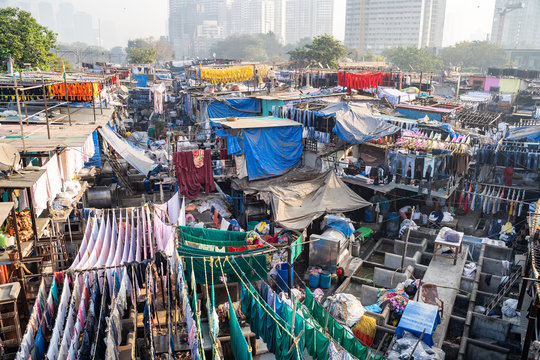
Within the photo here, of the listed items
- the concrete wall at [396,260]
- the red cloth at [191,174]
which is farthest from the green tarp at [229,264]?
the red cloth at [191,174]

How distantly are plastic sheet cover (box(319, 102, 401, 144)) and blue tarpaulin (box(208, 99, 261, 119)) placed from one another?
8.77m

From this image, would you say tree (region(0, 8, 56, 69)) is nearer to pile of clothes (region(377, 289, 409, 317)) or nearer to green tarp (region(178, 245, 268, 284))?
green tarp (region(178, 245, 268, 284))

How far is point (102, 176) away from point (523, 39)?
169410 mm

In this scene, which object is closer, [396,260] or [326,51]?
[396,260]

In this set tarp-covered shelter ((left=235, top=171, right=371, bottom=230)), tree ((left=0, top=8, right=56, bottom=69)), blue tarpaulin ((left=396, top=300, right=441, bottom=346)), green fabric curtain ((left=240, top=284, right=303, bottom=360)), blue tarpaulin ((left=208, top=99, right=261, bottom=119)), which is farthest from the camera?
blue tarpaulin ((left=208, top=99, right=261, bottom=119))

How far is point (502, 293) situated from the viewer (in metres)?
13.1

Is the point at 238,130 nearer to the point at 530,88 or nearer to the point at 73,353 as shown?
the point at 73,353

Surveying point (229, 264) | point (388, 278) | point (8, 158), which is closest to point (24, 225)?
point (8, 158)

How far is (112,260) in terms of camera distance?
11.1 meters

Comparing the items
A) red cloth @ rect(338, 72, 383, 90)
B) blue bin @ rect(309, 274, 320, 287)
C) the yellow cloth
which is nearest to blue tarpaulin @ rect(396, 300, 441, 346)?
blue bin @ rect(309, 274, 320, 287)

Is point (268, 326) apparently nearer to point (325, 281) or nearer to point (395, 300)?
point (395, 300)

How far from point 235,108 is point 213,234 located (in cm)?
1660

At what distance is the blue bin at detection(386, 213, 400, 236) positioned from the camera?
19.4 meters

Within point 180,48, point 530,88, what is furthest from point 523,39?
point 180,48
